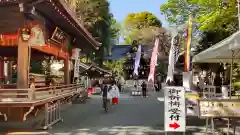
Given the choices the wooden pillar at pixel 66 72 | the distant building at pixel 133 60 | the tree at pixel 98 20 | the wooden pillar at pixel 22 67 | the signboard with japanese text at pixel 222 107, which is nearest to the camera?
the signboard with japanese text at pixel 222 107

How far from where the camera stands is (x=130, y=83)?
49375 mm

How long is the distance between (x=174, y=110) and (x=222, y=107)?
1201mm

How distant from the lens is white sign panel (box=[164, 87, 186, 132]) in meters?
8.66

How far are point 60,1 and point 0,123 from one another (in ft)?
16.4

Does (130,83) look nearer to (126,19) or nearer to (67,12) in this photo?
(126,19)

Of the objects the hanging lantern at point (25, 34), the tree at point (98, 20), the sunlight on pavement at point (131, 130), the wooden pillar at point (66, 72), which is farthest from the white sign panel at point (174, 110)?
the tree at point (98, 20)

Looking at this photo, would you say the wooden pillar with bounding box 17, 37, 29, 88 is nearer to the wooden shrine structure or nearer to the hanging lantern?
the wooden shrine structure

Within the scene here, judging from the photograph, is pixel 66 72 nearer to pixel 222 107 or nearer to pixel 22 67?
pixel 22 67

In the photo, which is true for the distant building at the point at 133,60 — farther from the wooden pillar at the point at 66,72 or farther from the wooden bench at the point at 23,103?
the wooden bench at the point at 23,103

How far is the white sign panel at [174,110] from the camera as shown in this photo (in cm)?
866

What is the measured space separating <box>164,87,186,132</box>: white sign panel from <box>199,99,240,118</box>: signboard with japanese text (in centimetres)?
53

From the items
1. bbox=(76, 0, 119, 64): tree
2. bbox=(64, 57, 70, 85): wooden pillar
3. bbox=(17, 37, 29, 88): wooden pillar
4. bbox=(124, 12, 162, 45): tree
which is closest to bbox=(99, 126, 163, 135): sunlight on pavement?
bbox=(17, 37, 29, 88): wooden pillar

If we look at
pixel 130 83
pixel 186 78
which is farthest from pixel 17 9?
pixel 130 83

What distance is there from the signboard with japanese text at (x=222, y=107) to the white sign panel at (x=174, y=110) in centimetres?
53
